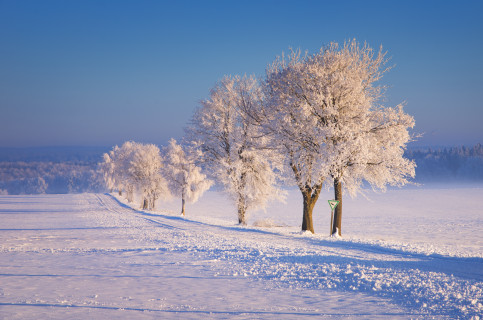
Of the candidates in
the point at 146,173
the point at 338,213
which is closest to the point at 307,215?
the point at 338,213

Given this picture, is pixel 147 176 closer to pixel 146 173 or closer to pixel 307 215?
pixel 146 173

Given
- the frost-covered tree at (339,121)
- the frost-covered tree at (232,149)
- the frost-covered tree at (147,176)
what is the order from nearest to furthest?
the frost-covered tree at (339,121) < the frost-covered tree at (232,149) < the frost-covered tree at (147,176)

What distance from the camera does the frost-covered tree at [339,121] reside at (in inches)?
728

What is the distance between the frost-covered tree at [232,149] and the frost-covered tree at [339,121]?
260 inches

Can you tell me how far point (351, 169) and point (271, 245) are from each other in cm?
677

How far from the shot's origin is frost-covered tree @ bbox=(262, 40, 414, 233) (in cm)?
1848

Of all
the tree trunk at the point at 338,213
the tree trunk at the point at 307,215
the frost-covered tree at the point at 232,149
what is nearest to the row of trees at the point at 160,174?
the frost-covered tree at the point at 232,149

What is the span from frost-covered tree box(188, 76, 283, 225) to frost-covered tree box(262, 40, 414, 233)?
21.7ft

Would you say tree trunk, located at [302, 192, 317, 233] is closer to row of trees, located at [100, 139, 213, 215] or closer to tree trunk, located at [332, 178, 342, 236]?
tree trunk, located at [332, 178, 342, 236]

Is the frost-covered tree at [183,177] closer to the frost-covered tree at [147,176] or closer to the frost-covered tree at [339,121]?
the frost-covered tree at [147,176]

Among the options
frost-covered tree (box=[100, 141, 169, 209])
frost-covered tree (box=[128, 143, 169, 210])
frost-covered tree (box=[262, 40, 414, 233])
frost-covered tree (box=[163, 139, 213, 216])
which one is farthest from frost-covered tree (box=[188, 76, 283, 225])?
frost-covered tree (box=[128, 143, 169, 210])

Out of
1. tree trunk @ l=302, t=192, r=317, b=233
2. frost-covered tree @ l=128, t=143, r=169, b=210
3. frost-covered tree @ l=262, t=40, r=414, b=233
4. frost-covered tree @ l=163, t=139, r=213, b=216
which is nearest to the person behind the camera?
frost-covered tree @ l=262, t=40, r=414, b=233

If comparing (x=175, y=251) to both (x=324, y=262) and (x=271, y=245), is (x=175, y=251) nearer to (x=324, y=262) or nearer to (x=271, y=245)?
(x=271, y=245)

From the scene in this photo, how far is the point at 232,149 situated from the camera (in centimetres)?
2719
